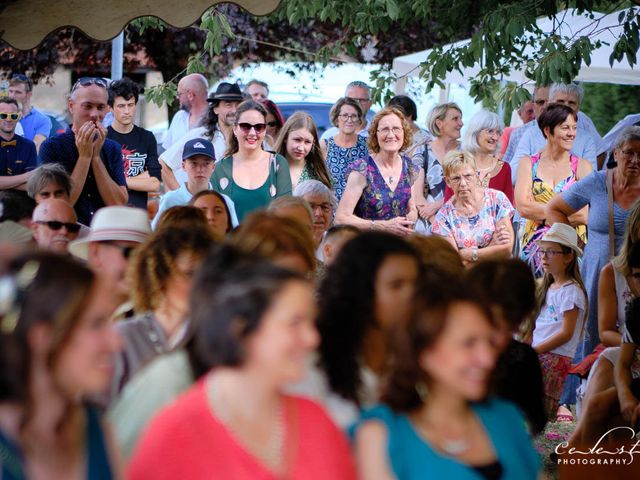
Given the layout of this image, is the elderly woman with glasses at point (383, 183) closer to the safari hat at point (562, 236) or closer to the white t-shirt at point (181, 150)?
the safari hat at point (562, 236)

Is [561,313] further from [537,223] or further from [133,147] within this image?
[133,147]

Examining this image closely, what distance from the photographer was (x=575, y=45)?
731 centimetres

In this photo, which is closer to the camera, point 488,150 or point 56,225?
point 56,225

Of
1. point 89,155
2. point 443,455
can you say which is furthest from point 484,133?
point 443,455

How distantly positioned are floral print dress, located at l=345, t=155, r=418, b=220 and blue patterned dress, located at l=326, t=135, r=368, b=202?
849mm

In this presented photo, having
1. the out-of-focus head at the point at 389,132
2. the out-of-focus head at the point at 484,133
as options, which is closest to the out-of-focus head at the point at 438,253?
the out-of-focus head at the point at 389,132

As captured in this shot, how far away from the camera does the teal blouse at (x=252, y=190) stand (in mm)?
7719

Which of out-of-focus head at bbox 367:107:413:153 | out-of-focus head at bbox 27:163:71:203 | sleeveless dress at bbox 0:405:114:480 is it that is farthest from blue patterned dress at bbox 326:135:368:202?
sleeveless dress at bbox 0:405:114:480

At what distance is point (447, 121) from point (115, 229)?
5.32 m

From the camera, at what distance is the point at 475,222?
26.8ft

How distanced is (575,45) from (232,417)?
508 cm

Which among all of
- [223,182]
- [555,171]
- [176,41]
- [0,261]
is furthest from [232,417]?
[176,41]

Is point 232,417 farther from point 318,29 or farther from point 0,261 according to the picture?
point 318,29

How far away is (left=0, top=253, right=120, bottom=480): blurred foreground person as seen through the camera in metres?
2.64
